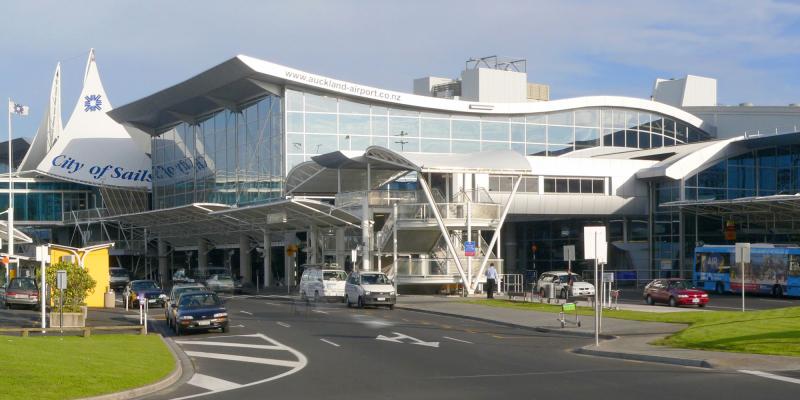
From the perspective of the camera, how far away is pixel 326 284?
1912 inches

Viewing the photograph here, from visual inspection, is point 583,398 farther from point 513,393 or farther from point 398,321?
Result: point 398,321

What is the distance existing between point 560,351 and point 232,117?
57.5 m

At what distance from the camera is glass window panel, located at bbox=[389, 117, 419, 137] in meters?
76.1

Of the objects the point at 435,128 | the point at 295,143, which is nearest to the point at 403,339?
the point at 295,143

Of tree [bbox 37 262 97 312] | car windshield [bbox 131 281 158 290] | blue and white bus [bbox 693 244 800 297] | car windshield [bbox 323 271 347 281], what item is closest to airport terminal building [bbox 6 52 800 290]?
car windshield [bbox 323 271 347 281]

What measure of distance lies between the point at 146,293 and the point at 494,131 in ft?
130

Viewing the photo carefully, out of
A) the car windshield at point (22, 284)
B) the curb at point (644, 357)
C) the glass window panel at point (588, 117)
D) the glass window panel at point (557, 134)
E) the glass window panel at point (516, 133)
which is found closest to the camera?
the curb at point (644, 357)

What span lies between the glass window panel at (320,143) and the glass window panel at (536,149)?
16449 mm

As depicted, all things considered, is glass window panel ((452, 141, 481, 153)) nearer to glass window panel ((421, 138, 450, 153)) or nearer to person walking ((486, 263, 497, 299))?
glass window panel ((421, 138, 450, 153))

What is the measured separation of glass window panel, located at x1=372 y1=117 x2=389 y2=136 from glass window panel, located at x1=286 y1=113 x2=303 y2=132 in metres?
6.39

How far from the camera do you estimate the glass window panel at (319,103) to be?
71.8 meters

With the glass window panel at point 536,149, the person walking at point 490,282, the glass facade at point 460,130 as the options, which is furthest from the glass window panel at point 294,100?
the person walking at point 490,282

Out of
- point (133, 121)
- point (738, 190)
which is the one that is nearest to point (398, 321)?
point (738, 190)

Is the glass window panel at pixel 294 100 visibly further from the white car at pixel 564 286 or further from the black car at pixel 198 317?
the black car at pixel 198 317
